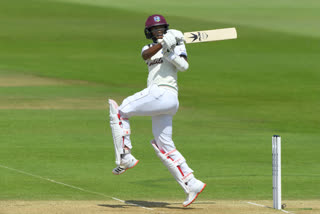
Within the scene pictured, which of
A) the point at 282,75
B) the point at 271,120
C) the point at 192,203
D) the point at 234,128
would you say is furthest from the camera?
the point at 282,75

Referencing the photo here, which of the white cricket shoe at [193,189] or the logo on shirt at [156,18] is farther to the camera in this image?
the white cricket shoe at [193,189]

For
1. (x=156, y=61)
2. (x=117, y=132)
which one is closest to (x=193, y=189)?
(x=117, y=132)

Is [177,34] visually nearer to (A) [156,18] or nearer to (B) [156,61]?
(A) [156,18]

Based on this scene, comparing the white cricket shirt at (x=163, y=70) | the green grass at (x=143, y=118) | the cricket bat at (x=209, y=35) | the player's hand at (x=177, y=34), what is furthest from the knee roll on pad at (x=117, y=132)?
the green grass at (x=143, y=118)

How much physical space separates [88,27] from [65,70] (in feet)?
45.7

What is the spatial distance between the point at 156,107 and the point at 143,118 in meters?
11.0

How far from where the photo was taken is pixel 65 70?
30.4 metres

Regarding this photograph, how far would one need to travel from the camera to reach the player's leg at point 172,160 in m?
9.65

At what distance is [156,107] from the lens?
30.9 ft

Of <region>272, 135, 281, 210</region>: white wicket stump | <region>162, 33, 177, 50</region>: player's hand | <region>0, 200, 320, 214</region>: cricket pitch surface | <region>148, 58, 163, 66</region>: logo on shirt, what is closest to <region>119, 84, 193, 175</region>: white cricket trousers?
<region>148, 58, 163, 66</region>: logo on shirt

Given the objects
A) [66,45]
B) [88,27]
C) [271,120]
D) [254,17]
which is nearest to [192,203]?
[271,120]

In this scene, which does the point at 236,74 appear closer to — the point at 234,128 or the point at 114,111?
the point at 234,128

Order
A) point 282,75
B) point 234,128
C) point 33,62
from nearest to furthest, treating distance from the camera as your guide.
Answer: point 234,128
point 282,75
point 33,62

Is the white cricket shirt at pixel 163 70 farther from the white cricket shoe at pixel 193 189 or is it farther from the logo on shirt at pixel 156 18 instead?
the white cricket shoe at pixel 193 189
